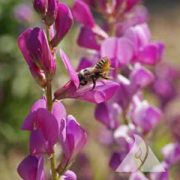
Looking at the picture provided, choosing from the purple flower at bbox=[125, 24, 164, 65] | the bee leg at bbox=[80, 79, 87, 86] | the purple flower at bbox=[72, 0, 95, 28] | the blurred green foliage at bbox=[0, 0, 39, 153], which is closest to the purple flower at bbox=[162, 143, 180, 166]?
the purple flower at bbox=[125, 24, 164, 65]

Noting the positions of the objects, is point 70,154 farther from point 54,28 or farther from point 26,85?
point 26,85

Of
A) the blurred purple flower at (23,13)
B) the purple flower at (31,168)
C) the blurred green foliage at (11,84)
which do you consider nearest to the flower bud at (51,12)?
the purple flower at (31,168)

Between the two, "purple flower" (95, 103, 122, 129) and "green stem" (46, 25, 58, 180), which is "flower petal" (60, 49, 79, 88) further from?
"purple flower" (95, 103, 122, 129)

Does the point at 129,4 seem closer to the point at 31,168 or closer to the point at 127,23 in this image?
the point at 127,23

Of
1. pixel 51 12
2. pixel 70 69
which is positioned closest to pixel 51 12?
pixel 51 12

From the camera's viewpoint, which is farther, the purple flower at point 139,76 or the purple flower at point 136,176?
the purple flower at point 139,76

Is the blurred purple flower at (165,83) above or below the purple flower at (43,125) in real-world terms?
below

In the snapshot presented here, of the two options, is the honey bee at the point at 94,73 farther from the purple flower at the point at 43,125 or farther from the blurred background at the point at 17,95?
the blurred background at the point at 17,95
